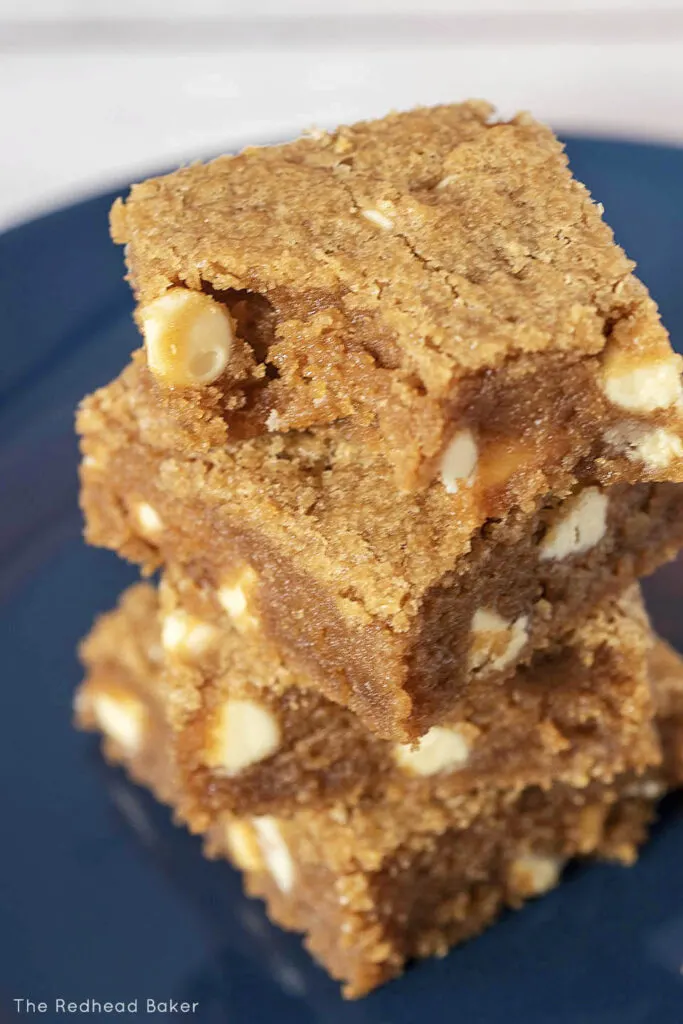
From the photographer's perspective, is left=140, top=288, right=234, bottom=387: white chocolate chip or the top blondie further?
left=140, top=288, right=234, bottom=387: white chocolate chip

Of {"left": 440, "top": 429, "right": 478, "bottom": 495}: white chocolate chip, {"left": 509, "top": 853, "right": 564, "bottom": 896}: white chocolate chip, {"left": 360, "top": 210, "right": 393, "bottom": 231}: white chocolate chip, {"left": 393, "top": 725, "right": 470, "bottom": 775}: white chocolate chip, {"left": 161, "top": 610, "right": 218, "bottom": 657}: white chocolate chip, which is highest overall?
{"left": 360, "top": 210, "right": 393, "bottom": 231}: white chocolate chip

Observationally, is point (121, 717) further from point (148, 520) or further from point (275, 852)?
point (148, 520)

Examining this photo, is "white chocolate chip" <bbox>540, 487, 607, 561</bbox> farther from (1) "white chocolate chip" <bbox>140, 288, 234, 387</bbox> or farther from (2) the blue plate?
(2) the blue plate

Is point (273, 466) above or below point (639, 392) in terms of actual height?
above

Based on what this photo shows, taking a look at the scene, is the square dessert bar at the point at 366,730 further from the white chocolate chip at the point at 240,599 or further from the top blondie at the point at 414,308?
the top blondie at the point at 414,308

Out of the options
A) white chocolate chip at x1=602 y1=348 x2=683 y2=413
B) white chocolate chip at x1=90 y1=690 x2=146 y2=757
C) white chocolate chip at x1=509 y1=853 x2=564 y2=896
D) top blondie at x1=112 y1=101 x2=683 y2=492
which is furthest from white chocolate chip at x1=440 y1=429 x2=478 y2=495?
white chocolate chip at x1=90 y1=690 x2=146 y2=757

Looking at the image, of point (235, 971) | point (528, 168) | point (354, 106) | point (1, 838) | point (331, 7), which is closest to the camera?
point (528, 168)

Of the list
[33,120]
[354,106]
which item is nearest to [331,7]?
[354,106]

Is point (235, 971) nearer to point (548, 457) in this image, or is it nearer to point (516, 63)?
point (548, 457)
